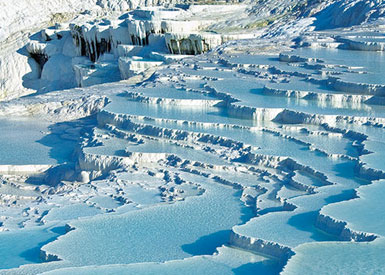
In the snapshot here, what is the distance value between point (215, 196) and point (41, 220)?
4.92 feet

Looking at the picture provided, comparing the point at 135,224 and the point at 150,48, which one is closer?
the point at 135,224

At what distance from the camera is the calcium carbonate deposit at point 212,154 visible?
16.1ft

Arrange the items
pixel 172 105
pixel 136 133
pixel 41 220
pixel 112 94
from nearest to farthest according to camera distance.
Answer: pixel 41 220, pixel 136 133, pixel 172 105, pixel 112 94

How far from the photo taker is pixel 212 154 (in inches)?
296

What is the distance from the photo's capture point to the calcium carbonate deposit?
4895 millimetres

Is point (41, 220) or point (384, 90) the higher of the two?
point (384, 90)

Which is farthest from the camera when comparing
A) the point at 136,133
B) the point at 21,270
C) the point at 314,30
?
the point at 314,30

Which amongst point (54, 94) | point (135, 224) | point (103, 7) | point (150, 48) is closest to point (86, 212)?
point (135, 224)

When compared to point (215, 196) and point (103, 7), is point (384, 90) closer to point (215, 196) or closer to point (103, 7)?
point (215, 196)

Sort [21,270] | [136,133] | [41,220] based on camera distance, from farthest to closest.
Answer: [136,133] → [41,220] → [21,270]

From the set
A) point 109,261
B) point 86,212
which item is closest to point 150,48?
point 86,212

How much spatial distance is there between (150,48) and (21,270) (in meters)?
10.3

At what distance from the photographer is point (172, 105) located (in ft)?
31.4

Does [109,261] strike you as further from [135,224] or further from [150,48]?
[150,48]
